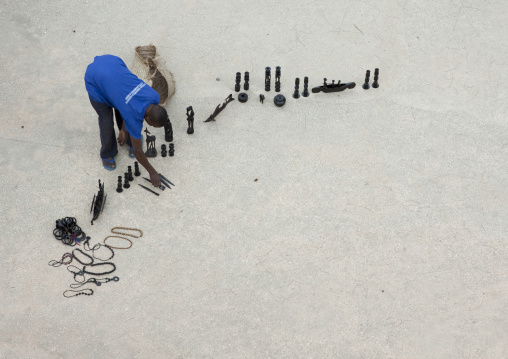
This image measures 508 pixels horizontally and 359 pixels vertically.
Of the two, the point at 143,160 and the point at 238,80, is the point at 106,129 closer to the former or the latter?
the point at 143,160

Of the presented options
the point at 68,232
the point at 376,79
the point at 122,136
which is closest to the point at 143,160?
the point at 122,136

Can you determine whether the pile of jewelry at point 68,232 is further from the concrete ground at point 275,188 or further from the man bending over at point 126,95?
the man bending over at point 126,95

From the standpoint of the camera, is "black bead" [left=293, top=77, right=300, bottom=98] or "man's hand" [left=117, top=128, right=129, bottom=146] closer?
"man's hand" [left=117, top=128, right=129, bottom=146]

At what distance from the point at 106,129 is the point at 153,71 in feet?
4.13

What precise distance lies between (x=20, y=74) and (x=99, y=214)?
2.63m

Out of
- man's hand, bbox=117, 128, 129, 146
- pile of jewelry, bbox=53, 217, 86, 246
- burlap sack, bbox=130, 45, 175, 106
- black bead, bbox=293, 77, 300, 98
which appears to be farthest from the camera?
black bead, bbox=293, 77, 300, 98

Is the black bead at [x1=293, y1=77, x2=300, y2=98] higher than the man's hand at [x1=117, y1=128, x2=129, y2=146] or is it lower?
higher

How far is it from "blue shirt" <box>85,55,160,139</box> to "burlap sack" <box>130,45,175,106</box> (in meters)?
1.20

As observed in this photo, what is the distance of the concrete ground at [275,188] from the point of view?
20.0 feet

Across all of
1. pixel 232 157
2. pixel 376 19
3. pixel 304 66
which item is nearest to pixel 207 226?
pixel 232 157

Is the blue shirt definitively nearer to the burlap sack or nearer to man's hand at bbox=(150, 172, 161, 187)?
man's hand at bbox=(150, 172, 161, 187)

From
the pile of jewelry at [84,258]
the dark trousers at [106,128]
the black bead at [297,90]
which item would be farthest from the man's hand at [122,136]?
the black bead at [297,90]

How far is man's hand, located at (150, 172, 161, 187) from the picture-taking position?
6.98 m

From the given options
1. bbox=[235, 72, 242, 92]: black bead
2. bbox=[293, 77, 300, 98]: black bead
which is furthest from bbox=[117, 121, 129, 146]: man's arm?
bbox=[293, 77, 300, 98]: black bead
